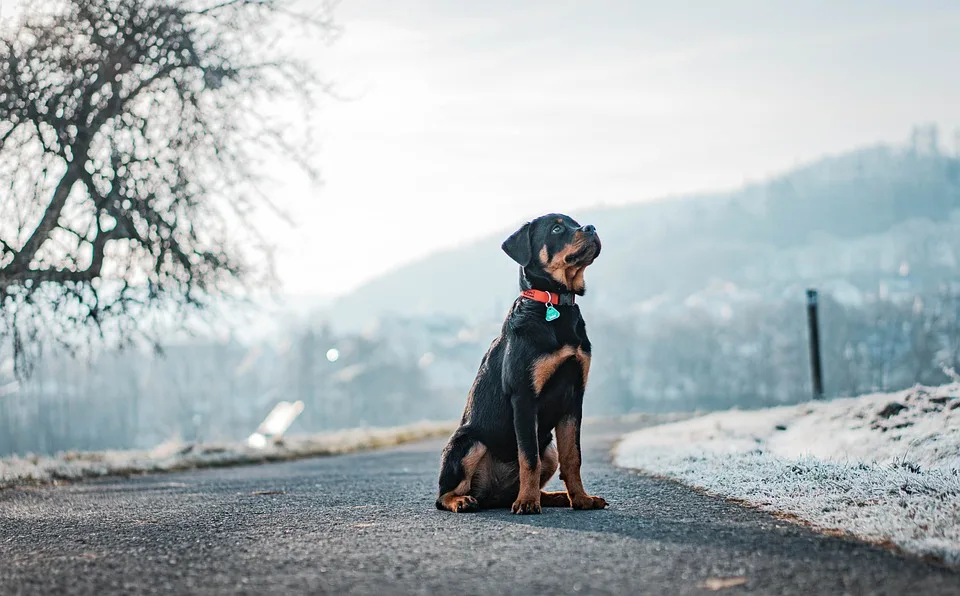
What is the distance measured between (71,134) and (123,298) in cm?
260

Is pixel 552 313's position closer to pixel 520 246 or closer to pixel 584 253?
pixel 584 253

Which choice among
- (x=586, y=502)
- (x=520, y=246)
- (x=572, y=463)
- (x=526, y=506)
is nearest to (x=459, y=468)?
(x=526, y=506)

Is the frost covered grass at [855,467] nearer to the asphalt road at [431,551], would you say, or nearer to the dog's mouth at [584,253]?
the asphalt road at [431,551]

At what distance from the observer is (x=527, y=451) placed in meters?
5.31

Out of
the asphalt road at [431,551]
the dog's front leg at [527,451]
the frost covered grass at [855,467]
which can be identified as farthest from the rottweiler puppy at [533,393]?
the frost covered grass at [855,467]

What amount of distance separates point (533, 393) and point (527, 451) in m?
0.36

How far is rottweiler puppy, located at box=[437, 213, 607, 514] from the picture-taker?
5.34m

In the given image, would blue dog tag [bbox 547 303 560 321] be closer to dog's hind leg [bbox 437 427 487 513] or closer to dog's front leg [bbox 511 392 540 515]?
dog's front leg [bbox 511 392 540 515]

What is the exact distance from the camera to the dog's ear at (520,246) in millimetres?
5730

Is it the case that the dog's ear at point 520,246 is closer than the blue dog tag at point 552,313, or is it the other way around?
the blue dog tag at point 552,313

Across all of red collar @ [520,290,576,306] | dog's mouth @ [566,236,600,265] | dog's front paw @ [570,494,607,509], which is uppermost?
dog's mouth @ [566,236,600,265]

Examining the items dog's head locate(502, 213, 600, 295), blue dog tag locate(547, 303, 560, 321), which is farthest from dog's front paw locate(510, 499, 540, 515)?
dog's head locate(502, 213, 600, 295)

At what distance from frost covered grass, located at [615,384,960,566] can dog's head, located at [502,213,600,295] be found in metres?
1.79

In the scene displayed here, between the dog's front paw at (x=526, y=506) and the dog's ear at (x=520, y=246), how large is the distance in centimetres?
153
